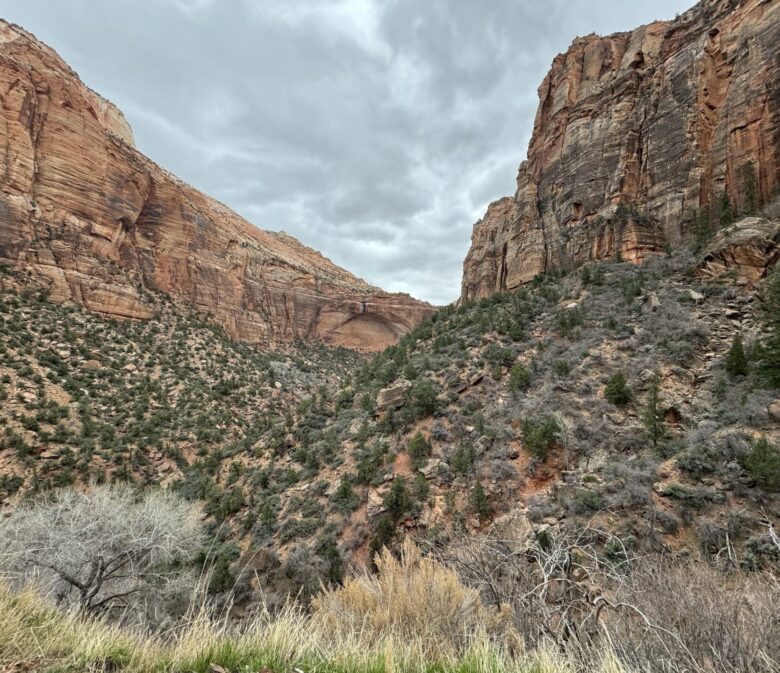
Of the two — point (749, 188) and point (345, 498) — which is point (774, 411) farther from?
point (749, 188)

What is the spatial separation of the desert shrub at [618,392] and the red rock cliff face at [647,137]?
45.7 ft

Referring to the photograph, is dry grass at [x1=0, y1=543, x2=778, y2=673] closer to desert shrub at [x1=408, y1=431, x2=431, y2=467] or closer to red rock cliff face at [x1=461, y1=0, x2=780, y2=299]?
desert shrub at [x1=408, y1=431, x2=431, y2=467]

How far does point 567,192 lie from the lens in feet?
87.8

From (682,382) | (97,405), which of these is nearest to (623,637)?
(682,382)

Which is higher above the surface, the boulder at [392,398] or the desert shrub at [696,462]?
the boulder at [392,398]

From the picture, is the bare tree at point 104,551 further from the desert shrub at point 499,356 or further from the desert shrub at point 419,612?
the desert shrub at point 499,356

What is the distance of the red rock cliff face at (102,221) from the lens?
2391 centimetres

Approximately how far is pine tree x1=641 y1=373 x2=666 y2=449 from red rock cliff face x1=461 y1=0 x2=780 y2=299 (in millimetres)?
14691

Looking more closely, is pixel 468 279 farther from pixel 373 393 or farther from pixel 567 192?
pixel 373 393

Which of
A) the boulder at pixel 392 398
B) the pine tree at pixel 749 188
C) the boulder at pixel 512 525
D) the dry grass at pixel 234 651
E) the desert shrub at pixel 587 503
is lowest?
the boulder at pixel 512 525

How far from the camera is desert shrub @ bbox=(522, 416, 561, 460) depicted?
9.51 meters

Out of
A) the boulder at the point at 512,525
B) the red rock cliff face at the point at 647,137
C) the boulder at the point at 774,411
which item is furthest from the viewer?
the red rock cliff face at the point at 647,137

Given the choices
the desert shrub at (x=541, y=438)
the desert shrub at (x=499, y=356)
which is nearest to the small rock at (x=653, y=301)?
the desert shrub at (x=499, y=356)

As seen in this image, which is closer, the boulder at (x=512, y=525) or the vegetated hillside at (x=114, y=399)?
the boulder at (x=512, y=525)
